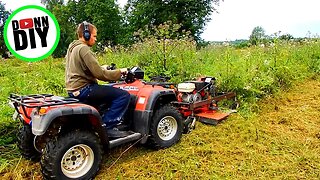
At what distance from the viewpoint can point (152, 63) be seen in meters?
7.22

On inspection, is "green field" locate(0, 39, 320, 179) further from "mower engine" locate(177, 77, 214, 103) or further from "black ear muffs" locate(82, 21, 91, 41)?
"black ear muffs" locate(82, 21, 91, 41)

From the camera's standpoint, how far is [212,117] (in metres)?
5.33

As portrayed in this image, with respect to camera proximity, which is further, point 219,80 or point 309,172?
point 219,80

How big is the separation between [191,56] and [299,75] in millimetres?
2847

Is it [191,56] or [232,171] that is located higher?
[191,56]

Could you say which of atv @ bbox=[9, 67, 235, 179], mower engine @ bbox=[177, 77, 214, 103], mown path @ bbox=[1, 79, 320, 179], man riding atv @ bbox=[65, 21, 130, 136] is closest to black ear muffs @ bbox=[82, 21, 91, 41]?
man riding atv @ bbox=[65, 21, 130, 136]

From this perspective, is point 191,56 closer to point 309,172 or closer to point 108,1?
point 309,172

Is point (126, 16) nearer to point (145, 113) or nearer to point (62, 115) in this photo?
point (145, 113)

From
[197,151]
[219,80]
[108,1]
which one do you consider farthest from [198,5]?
[197,151]

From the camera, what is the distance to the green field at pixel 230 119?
3804 millimetres

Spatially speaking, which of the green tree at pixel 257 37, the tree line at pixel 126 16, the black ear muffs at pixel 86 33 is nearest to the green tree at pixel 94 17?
the tree line at pixel 126 16

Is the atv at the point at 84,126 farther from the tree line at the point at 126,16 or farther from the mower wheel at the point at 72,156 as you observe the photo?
the tree line at the point at 126,16

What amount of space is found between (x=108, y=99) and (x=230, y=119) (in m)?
2.55

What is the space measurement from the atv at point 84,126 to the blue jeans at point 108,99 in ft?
0.37
